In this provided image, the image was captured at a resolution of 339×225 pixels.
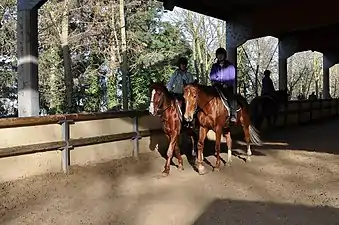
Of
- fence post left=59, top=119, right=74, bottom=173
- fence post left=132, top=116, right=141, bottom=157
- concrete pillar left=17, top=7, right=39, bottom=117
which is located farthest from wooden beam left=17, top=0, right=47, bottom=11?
fence post left=132, top=116, right=141, bottom=157

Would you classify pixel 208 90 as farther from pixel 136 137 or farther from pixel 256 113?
pixel 256 113

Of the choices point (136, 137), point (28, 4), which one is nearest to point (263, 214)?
point (136, 137)

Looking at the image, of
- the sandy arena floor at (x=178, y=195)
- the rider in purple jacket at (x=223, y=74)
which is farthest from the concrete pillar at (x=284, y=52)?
the rider in purple jacket at (x=223, y=74)

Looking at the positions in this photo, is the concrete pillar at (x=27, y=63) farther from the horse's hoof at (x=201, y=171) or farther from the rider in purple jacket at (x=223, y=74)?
the rider in purple jacket at (x=223, y=74)

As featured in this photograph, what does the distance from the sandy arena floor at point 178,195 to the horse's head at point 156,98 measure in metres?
1.05

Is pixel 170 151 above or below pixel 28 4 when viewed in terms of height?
below

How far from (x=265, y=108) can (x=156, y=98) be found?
22.5 feet

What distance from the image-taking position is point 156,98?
21.5 feet

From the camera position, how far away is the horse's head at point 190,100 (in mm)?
6141

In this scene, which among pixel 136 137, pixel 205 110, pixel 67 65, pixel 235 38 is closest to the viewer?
pixel 205 110

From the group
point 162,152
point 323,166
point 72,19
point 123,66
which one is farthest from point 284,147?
point 72,19

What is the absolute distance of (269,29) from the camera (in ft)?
41.9

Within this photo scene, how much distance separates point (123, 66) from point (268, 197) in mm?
11541

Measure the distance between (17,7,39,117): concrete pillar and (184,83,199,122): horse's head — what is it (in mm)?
2356
